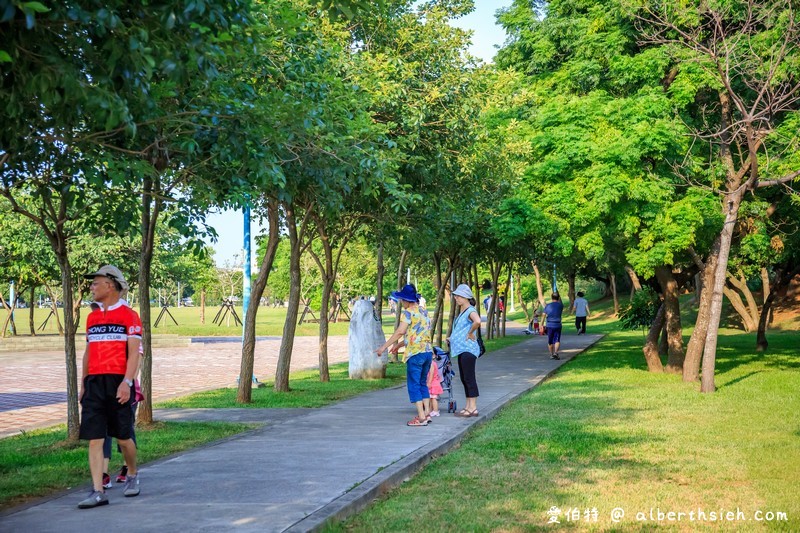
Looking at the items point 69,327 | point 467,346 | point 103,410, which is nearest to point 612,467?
point 467,346

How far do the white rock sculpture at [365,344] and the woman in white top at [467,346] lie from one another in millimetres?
7438

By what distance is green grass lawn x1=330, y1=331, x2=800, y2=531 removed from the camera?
6590 mm

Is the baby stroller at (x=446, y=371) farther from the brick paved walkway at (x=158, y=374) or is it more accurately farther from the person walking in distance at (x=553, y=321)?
the person walking in distance at (x=553, y=321)

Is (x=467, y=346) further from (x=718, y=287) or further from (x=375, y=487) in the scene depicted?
(x=718, y=287)

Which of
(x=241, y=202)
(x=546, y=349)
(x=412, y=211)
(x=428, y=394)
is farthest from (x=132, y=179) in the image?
(x=546, y=349)

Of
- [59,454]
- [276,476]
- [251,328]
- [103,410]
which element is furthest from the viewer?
[251,328]

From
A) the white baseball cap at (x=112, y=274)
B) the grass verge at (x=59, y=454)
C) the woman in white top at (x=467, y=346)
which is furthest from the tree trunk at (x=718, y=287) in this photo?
the white baseball cap at (x=112, y=274)

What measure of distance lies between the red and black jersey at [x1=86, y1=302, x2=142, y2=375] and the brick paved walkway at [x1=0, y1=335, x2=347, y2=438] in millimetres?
5643

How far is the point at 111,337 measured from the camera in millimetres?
7320

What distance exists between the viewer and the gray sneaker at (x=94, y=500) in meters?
6.91

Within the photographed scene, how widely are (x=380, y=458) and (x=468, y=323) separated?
12.9 ft

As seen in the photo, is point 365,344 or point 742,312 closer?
point 365,344

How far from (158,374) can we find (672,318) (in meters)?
12.3

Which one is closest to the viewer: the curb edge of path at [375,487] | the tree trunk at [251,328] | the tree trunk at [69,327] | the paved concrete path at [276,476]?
the curb edge of path at [375,487]
